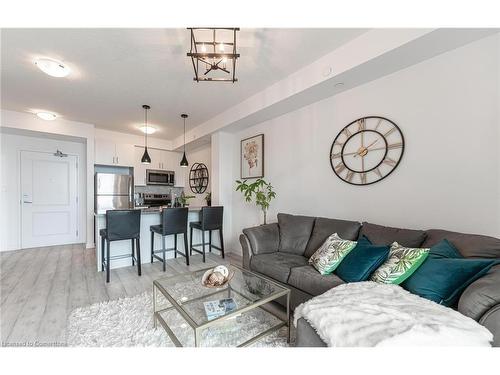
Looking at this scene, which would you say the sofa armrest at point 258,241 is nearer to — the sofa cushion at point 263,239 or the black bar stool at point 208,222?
the sofa cushion at point 263,239

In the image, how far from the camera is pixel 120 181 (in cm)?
499

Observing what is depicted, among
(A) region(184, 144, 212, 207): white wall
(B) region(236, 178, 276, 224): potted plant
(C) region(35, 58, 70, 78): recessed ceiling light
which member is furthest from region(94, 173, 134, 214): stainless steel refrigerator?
(B) region(236, 178, 276, 224): potted plant

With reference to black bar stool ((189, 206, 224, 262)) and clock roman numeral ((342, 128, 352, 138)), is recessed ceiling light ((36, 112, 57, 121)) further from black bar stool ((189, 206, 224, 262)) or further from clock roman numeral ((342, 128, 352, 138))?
clock roman numeral ((342, 128, 352, 138))

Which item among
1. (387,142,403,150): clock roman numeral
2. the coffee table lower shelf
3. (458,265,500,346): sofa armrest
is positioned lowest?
the coffee table lower shelf

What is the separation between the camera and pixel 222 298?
174 cm

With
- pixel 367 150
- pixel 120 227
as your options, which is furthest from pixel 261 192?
pixel 120 227

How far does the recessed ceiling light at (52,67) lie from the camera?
229 centimetres

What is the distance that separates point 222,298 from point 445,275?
150 centimetres

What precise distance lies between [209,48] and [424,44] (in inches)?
72.9

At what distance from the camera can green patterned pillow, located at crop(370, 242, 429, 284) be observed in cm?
149

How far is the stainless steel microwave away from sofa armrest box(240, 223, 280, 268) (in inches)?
152

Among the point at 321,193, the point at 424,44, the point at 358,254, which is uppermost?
the point at 424,44
